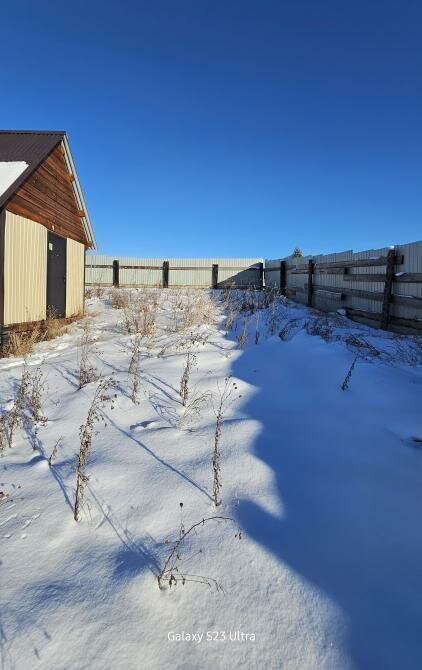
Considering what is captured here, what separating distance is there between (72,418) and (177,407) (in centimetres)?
105

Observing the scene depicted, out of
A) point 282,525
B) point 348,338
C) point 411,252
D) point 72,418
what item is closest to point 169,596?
point 282,525

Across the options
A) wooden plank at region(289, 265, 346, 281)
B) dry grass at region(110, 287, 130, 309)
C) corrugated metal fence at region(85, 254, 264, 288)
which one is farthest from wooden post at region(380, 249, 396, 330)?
corrugated metal fence at region(85, 254, 264, 288)

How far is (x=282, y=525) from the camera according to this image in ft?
7.49

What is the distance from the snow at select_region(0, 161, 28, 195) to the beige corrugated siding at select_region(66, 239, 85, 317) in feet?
9.53

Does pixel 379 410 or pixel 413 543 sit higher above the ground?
pixel 379 410

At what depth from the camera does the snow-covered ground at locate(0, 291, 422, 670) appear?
5.17 ft

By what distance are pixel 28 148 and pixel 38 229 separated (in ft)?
6.33

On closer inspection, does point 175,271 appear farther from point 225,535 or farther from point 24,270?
point 225,535

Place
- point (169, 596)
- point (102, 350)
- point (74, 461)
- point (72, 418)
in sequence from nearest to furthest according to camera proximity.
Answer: point (169, 596) < point (74, 461) < point (72, 418) < point (102, 350)

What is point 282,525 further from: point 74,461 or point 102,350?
point 102,350

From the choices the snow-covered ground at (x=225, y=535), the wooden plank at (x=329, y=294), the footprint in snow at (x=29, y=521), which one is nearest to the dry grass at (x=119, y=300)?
the wooden plank at (x=329, y=294)

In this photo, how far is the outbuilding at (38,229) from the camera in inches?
293

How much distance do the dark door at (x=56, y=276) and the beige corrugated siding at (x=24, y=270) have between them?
0.24 m

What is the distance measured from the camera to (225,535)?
2.18 meters
